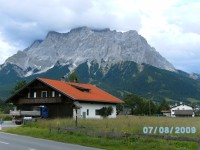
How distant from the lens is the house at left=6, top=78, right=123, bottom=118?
58312 mm

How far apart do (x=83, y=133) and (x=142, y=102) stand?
9673cm

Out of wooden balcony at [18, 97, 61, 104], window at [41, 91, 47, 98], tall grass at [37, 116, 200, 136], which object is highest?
window at [41, 91, 47, 98]

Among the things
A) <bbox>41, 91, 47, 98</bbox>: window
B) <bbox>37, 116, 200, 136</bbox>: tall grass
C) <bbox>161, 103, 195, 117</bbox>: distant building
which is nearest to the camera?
<bbox>37, 116, 200, 136</bbox>: tall grass

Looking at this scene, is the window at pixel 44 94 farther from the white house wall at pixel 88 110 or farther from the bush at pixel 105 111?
the bush at pixel 105 111

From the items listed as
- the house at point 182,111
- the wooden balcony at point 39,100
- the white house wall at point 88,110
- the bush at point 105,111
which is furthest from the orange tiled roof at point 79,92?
the house at point 182,111

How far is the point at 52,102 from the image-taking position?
5956 cm

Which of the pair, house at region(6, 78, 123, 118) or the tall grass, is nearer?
the tall grass

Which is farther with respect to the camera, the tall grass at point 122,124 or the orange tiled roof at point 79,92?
the orange tiled roof at point 79,92

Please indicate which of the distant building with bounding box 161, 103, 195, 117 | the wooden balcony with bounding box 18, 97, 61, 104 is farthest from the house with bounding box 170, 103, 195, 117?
the wooden balcony with bounding box 18, 97, 61, 104

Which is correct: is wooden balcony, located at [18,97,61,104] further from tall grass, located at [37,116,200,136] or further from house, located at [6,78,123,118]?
tall grass, located at [37,116,200,136]

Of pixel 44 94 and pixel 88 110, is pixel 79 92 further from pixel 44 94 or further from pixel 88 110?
pixel 44 94

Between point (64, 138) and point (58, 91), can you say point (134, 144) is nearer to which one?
point (64, 138)

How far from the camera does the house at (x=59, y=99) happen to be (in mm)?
58312

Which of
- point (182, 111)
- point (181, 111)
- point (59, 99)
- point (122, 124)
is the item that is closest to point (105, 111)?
point (59, 99)
